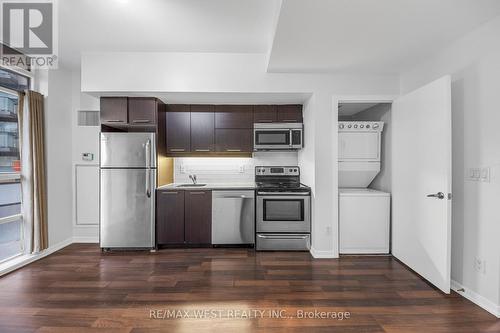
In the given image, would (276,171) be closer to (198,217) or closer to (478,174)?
(198,217)

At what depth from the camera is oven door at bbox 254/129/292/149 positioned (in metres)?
4.13

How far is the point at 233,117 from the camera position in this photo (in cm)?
423

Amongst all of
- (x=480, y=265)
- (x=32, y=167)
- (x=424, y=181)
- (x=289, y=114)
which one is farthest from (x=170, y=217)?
(x=480, y=265)

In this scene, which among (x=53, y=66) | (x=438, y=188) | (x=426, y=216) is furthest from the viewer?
(x=53, y=66)

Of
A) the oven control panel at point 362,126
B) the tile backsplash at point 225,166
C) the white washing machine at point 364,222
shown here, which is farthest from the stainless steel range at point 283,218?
the oven control panel at point 362,126

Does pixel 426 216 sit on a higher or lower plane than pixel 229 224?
higher

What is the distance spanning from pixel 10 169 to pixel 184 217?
2.17 m

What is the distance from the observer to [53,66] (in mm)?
3775

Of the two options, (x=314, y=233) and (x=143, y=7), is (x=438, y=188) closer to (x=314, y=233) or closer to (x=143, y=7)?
(x=314, y=233)

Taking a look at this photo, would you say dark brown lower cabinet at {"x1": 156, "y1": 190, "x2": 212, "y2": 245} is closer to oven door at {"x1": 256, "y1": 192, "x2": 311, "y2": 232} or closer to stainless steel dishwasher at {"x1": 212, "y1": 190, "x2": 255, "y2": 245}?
stainless steel dishwasher at {"x1": 212, "y1": 190, "x2": 255, "y2": 245}

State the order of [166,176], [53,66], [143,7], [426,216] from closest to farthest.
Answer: [143,7] → [426,216] → [53,66] → [166,176]

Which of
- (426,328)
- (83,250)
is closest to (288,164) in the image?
(426,328)

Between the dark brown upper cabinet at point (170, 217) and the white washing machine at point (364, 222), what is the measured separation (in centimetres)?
220

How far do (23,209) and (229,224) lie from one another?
8.57 ft
